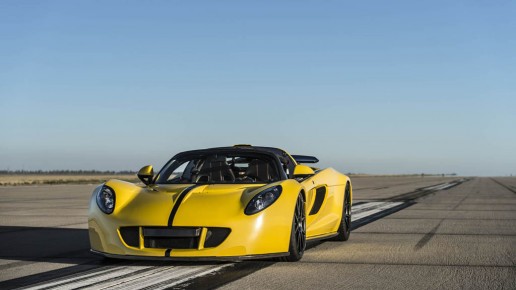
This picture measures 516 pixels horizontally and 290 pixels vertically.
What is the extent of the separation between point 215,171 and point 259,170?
527 mm

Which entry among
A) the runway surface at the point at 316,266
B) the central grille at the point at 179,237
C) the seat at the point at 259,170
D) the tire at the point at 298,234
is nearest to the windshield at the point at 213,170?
the seat at the point at 259,170

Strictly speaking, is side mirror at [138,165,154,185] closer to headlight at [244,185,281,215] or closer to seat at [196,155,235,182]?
seat at [196,155,235,182]

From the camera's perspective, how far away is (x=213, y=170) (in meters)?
8.73

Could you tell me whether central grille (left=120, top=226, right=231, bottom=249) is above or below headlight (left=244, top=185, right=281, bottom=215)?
below

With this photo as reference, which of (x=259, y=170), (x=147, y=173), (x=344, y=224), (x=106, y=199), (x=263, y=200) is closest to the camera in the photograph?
(x=263, y=200)

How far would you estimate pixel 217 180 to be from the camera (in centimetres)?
866

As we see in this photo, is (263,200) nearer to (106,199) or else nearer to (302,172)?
(302,172)

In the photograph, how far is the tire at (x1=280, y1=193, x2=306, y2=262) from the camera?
7.41 m

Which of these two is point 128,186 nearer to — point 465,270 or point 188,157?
point 188,157

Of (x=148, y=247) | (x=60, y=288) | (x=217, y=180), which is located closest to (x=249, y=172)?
(x=217, y=180)

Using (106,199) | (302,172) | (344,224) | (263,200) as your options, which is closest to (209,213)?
(263,200)

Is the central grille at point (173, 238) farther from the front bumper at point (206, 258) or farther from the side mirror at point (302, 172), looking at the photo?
the side mirror at point (302, 172)

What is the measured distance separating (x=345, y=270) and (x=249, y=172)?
7.15ft

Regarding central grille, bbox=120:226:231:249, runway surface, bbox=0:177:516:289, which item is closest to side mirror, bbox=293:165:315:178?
runway surface, bbox=0:177:516:289
